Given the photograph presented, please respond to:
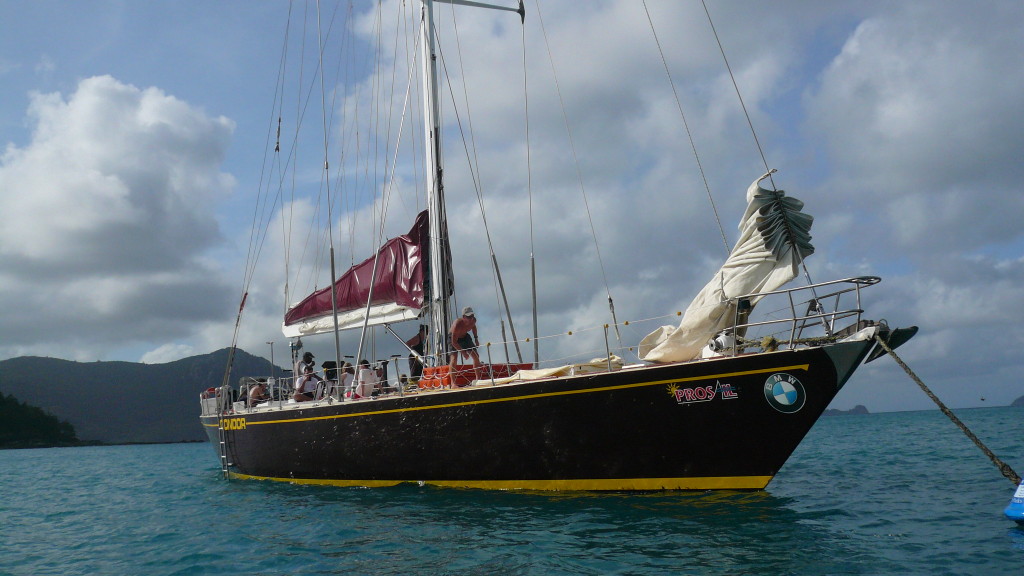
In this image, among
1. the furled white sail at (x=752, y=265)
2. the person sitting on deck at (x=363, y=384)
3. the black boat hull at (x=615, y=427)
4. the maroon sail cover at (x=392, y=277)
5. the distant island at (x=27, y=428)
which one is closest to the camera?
the black boat hull at (x=615, y=427)

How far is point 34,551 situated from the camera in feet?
33.9

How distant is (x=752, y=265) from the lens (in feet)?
33.6

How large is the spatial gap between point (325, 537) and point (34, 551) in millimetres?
4934

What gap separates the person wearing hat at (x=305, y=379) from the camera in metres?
16.3

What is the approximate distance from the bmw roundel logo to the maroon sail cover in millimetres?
7958

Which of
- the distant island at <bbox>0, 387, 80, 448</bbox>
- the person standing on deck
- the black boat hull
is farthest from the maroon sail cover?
the distant island at <bbox>0, 387, 80, 448</bbox>

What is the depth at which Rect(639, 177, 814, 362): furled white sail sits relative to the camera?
33.2 feet

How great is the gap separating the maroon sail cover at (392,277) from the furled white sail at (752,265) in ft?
20.7

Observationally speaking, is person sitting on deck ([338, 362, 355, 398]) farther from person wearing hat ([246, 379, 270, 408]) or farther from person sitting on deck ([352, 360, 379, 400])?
person wearing hat ([246, 379, 270, 408])

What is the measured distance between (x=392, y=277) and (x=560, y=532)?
336 inches

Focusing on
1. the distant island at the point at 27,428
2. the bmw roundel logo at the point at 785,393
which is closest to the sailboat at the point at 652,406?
the bmw roundel logo at the point at 785,393

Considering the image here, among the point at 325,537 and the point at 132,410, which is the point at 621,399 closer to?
the point at 325,537

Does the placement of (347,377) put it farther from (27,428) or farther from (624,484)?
(27,428)

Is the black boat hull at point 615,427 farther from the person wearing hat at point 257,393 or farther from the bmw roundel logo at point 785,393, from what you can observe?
the person wearing hat at point 257,393
